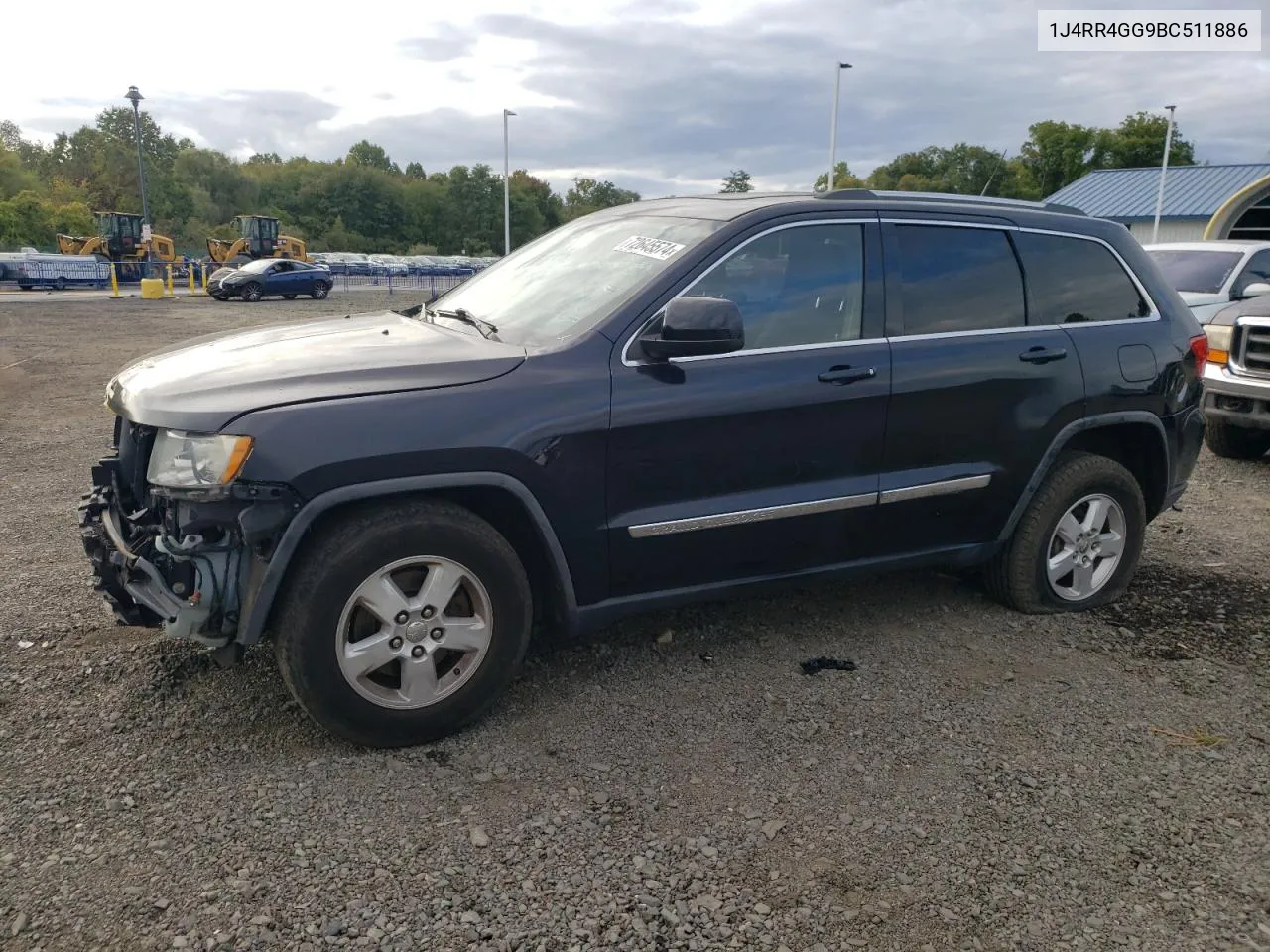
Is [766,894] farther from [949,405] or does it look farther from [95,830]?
[949,405]

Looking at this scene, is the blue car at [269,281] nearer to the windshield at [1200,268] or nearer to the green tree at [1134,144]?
the windshield at [1200,268]

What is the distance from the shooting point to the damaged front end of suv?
9.61 feet

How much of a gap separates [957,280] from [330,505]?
2742 millimetres

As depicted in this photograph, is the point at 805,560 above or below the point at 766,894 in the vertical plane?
above

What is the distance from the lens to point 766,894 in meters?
2.62

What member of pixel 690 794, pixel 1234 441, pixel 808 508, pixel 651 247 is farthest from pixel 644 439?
pixel 1234 441

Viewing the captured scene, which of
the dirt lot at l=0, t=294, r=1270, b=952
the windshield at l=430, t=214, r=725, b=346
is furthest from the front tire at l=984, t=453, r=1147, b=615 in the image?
the windshield at l=430, t=214, r=725, b=346

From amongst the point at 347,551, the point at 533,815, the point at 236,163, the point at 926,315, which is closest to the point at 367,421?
the point at 347,551

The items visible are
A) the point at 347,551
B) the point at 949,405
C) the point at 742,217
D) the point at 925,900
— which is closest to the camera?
the point at 925,900

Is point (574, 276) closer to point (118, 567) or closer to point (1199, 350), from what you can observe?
point (118, 567)

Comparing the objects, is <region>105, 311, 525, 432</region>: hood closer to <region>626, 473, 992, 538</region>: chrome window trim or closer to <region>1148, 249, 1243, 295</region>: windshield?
<region>626, 473, 992, 538</region>: chrome window trim

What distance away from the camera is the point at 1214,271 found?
1095 centimetres

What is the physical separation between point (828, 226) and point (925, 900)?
248 centimetres

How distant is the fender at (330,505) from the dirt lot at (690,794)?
542mm
